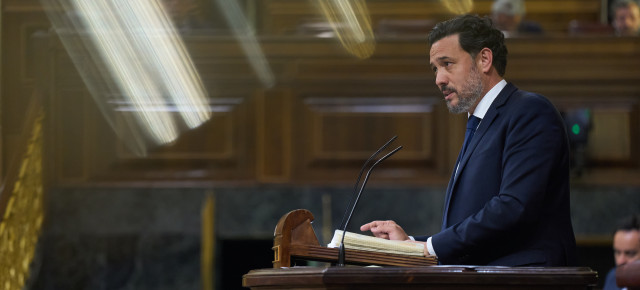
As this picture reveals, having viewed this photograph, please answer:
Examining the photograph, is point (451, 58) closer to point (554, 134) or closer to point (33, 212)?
point (554, 134)

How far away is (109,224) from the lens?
5.23 metres

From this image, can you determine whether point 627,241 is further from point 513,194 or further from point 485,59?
point 513,194

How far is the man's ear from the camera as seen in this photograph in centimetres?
244

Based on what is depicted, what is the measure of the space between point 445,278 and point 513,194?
36 cm

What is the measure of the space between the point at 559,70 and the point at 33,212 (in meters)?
2.78

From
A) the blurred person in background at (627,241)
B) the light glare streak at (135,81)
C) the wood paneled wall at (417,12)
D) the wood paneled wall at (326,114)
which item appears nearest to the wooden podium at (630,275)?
the blurred person in background at (627,241)

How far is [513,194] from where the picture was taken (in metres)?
2.19

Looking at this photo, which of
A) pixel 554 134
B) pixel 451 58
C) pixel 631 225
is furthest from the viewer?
pixel 631 225

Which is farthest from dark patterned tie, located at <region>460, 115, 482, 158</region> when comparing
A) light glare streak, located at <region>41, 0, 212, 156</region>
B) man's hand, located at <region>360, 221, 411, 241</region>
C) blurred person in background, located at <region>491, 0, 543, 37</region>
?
blurred person in background, located at <region>491, 0, 543, 37</region>

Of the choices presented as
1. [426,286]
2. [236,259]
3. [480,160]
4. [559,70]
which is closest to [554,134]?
[480,160]

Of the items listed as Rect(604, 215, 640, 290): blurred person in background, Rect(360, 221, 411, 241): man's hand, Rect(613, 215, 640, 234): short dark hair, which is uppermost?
Rect(360, 221, 411, 241): man's hand

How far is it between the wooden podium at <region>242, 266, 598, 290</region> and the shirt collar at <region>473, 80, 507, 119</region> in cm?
60

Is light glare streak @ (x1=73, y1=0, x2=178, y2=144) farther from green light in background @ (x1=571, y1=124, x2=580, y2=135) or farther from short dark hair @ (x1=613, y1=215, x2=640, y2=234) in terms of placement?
short dark hair @ (x1=613, y1=215, x2=640, y2=234)

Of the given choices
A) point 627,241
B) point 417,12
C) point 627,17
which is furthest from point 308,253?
point 417,12
